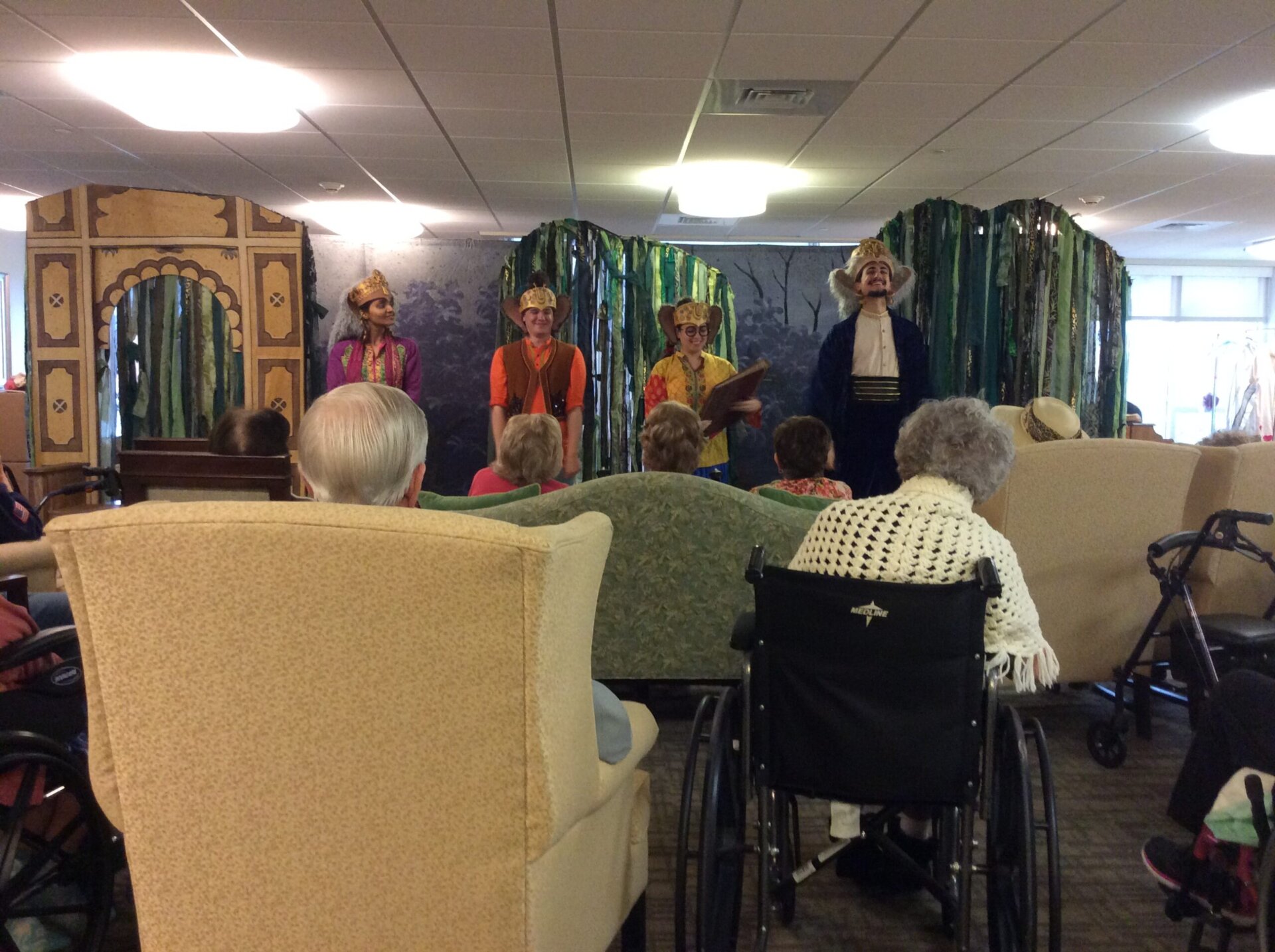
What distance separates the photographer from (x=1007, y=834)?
1.87 metres

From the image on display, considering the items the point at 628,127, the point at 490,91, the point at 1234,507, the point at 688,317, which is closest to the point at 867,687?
the point at 1234,507

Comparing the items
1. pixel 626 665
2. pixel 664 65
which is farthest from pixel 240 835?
pixel 664 65

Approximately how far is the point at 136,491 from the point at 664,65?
244 centimetres

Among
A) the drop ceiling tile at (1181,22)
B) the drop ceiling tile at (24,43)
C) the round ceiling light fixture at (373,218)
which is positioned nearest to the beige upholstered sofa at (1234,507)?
the drop ceiling tile at (1181,22)

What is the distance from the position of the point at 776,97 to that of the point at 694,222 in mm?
3196

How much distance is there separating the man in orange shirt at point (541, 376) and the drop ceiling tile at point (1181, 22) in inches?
119

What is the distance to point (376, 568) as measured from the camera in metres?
1.21

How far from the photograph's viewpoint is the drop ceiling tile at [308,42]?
3.48 m

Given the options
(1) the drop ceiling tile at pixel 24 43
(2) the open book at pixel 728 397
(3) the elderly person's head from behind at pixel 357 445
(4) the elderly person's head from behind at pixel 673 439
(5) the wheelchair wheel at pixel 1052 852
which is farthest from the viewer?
(2) the open book at pixel 728 397

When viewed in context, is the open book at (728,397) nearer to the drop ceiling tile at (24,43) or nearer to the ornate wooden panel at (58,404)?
the drop ceiling tile at (24,43)

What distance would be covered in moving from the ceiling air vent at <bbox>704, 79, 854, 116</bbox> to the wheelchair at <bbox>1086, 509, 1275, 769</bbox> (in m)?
2.28

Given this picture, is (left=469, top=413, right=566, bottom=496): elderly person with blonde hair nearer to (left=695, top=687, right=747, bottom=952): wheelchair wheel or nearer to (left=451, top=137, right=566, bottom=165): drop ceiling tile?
(left=695, top=687, right=747, bottom=952): wheelchair wheel

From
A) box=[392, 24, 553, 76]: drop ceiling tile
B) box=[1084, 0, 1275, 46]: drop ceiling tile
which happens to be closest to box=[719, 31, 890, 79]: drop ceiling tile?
box=[392, 24, 553, 76]: drop ceiling tile

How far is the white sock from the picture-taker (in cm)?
225
